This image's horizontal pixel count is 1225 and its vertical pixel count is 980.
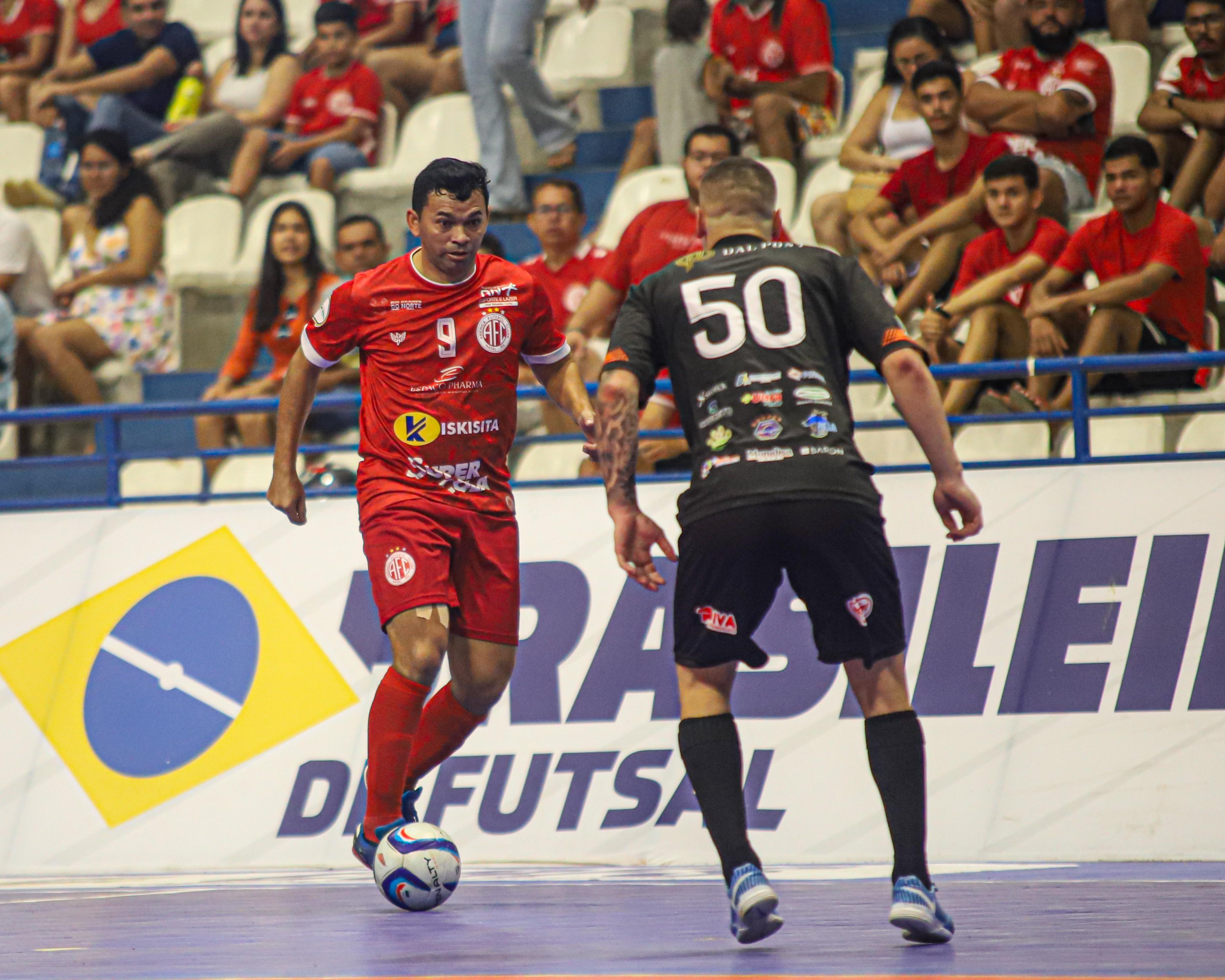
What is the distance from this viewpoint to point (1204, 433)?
8.37m

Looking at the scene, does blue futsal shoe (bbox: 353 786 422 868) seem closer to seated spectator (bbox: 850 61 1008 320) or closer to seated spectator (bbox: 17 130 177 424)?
seated spectator (bbox: 850 61 1008 320)

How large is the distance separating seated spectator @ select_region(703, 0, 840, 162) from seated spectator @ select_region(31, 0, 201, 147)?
484 cm

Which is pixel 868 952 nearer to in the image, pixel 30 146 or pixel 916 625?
pixel 916 625

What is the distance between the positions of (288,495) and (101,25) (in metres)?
9.52

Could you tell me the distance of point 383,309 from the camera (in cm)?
588

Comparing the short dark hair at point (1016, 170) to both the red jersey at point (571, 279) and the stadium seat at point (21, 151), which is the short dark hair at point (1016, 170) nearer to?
the red jersey at point (571, 279)

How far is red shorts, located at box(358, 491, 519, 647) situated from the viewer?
5680 millimetres

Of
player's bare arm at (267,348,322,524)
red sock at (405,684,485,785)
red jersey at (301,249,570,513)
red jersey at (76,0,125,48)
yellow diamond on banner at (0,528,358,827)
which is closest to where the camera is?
red jersey at (301,249,570,513)

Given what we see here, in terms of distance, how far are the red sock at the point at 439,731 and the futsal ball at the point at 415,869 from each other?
0.59 m

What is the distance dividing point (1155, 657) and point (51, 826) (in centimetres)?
496

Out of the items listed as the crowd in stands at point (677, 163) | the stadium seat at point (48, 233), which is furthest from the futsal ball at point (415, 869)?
the stadium seat at point (48, 233)

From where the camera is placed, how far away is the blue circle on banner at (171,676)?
800 cm

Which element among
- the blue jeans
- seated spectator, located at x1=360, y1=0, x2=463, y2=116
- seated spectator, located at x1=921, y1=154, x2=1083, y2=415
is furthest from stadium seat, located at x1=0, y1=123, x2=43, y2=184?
seated spectator, located at x1=921, y1=154, x2=1083, y2=415

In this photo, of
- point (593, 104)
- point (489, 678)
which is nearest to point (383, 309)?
point (489, 678)
